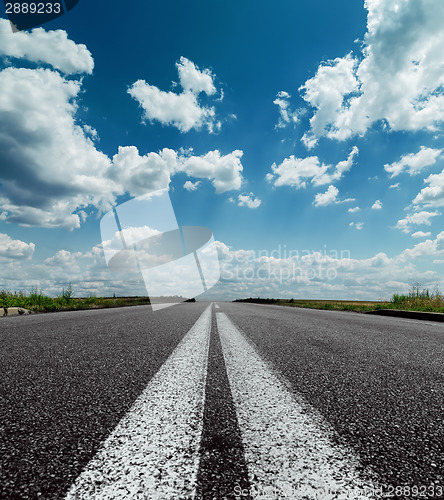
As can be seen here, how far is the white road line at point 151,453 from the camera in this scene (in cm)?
87

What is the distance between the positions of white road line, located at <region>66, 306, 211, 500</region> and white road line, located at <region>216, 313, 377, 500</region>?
0.65 ft

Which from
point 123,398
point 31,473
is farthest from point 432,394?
point 31,473

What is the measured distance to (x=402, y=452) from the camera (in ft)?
3.68

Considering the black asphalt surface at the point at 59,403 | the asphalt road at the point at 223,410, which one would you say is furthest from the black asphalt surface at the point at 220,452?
the black asphalt surface at the point at 59,403

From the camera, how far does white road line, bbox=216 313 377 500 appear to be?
0.89 m

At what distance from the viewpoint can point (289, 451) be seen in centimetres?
111

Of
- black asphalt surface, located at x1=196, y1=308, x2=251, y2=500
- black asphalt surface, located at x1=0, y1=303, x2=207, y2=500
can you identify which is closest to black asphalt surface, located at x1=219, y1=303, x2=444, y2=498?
black asphalt surface, located at x1=196, y1=308, x2=251, y2=500

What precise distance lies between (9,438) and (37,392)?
62cm

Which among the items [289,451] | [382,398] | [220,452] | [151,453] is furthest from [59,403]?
[382,398]

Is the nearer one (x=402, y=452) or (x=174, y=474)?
(x=174, y=474)

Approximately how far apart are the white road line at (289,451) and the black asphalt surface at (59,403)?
21.7 inches

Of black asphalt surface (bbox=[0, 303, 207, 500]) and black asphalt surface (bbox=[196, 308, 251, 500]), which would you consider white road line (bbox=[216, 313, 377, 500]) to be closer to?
black asphalt surface (bbox=[196, 308, 251, 500])

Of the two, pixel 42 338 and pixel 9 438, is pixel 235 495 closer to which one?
pixel 9 438

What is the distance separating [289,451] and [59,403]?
1.15m
